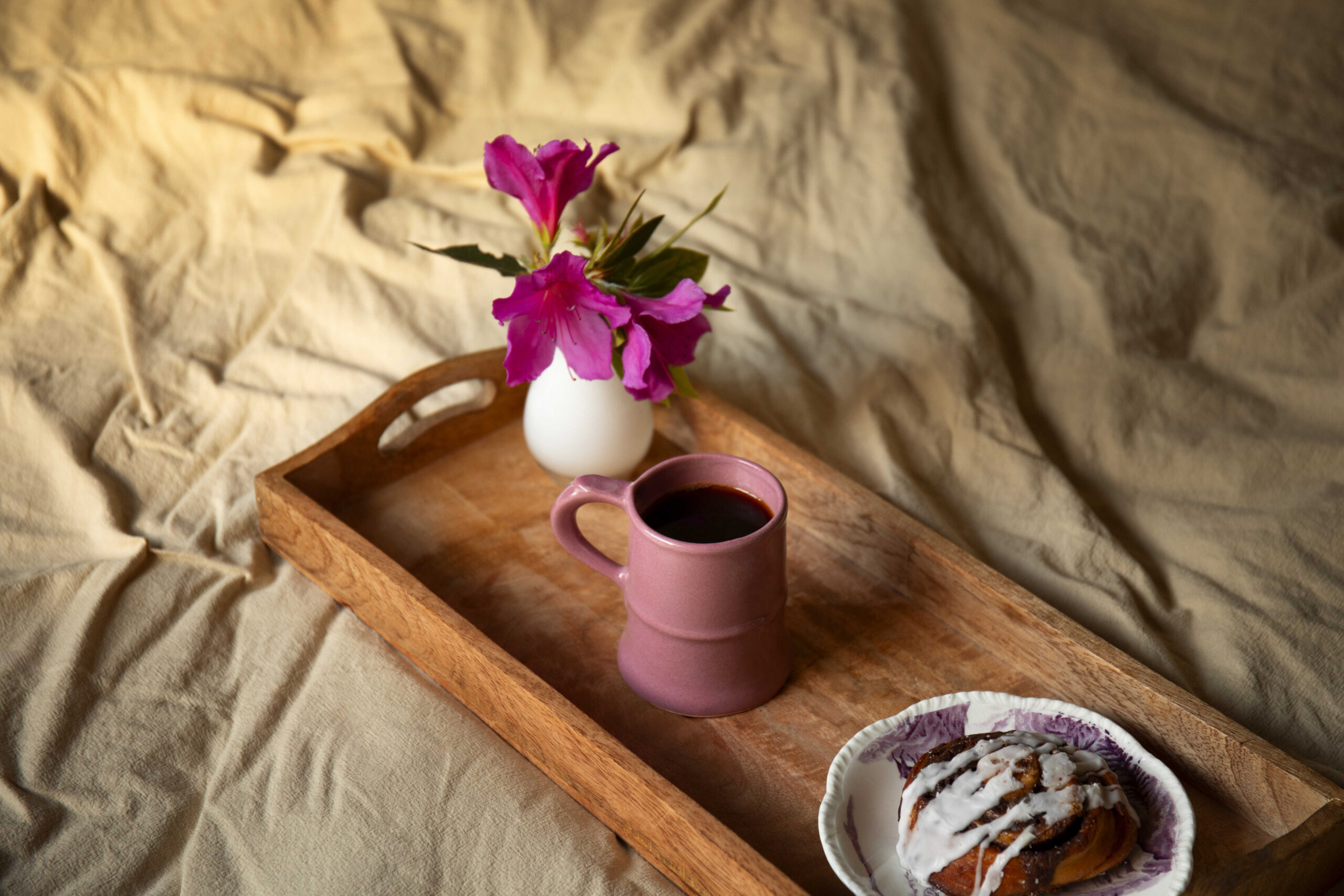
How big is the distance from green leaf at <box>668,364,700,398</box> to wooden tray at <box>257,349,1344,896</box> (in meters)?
0.09

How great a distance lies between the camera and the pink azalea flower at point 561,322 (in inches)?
30.7

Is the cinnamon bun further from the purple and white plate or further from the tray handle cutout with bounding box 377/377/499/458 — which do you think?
the tray handle cutout with bounding box 377/377/499/458

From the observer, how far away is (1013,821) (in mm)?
612

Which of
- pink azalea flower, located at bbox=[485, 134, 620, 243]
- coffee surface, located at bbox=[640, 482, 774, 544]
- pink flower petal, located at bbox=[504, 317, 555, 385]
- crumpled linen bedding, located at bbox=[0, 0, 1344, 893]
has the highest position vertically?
pink azalea flower, located at bbox=[485, 134, 620, 243]

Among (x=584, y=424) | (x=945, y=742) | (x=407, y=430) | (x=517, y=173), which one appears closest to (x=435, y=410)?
(x=407, y=430)

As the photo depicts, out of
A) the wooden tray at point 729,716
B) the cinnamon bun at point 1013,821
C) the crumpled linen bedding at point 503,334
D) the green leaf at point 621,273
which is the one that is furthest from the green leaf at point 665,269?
the cinnamon bun at point 1013,821

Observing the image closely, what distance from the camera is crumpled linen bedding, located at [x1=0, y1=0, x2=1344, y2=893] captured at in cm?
78

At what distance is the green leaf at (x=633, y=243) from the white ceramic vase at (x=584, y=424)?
93 mm

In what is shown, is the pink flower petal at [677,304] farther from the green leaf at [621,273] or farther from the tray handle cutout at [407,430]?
the tray handle cutout at [407,430]

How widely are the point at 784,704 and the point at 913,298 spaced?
582mm

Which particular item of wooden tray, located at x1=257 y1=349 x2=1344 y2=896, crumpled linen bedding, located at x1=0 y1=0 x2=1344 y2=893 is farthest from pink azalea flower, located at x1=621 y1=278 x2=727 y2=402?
crumpled linen bedding, located at x1=0 y1=0 x2=1344 y2=893

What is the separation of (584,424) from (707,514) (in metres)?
0.21

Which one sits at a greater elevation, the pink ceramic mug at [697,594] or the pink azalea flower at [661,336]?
the pink azalea flower at [661,336]

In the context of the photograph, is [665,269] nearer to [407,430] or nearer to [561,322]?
[561,322]
